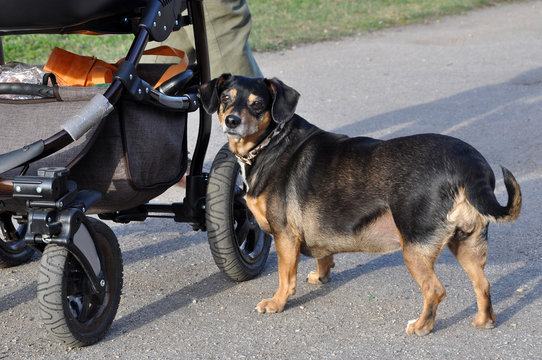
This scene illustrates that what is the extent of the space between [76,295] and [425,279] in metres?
1.47

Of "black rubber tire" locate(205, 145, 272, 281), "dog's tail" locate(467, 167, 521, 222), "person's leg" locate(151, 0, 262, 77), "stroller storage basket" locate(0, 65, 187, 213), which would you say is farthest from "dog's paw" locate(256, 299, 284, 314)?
"person's leg" locate(151, 0, 262, 77)

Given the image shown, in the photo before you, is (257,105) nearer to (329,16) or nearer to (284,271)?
(284,271)

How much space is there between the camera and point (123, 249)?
457 cm

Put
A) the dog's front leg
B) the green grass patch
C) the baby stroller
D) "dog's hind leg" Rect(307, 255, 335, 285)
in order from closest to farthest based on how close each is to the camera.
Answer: the baby stroller < the dog's front leg < "dog's hind leg" Rect(307, 255, 335, 285) < the green grass patch

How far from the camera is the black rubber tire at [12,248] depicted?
13.8 feet

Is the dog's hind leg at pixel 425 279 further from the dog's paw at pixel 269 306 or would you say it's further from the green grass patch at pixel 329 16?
the green grass patch at pixel 329 16

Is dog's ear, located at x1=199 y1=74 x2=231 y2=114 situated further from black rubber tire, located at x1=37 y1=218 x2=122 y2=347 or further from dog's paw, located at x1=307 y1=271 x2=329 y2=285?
dog's paw, located at x1=307 y1=271 x2=329 y2=285

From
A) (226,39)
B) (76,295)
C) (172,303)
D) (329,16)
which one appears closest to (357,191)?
(172,303)

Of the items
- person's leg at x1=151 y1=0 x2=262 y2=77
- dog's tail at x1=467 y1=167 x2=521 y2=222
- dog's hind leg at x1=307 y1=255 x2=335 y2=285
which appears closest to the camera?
dog's tail at x1=467 y1=167 x2=521 y2=222

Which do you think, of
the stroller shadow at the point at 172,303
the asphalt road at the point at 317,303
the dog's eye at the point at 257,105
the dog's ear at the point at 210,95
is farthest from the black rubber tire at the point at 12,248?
the dog's eye at the point at 257,105

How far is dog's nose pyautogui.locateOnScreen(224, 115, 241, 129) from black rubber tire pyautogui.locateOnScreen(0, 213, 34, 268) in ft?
4.83

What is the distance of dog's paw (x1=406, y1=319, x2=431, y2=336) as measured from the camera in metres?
3.41

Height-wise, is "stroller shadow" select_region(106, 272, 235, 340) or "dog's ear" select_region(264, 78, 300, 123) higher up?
"dog's ear" select_region(264, 78, 300, 123)

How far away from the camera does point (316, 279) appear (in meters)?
4.03
